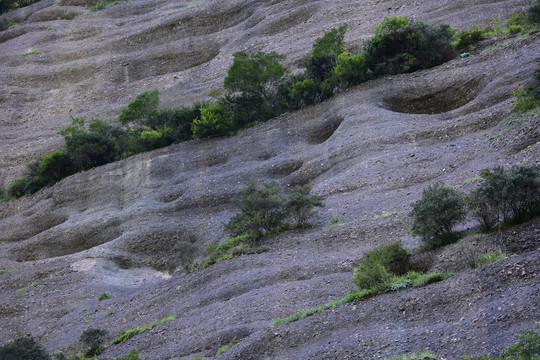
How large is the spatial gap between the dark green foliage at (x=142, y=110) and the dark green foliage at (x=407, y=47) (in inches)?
449

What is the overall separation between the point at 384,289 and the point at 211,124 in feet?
61.5

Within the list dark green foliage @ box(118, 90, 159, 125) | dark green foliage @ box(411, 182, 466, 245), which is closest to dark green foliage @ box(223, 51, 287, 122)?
dark green foliage @ box(118, 90, 159, 125)

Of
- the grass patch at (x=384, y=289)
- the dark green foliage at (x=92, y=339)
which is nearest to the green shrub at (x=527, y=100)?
the grass patch at (x=384, y=289)

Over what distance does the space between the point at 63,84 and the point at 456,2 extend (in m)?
27.1

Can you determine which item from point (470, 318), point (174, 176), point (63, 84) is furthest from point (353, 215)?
point (63, 84)

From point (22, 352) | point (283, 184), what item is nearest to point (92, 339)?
point (22, 352)

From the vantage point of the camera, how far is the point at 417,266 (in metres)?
12.0

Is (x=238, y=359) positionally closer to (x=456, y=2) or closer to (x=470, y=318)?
(x=470, y=318)

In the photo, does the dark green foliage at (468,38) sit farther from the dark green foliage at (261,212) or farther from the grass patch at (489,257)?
the grass patch at (489,257)

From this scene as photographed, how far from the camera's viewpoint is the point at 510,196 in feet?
36.1

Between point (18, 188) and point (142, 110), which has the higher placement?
point (142, 110)

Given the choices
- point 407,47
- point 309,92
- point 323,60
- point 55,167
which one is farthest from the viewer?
point 55,167

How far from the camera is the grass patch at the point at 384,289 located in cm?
1065

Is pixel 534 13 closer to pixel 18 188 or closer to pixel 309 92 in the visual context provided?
pixel 309 92
